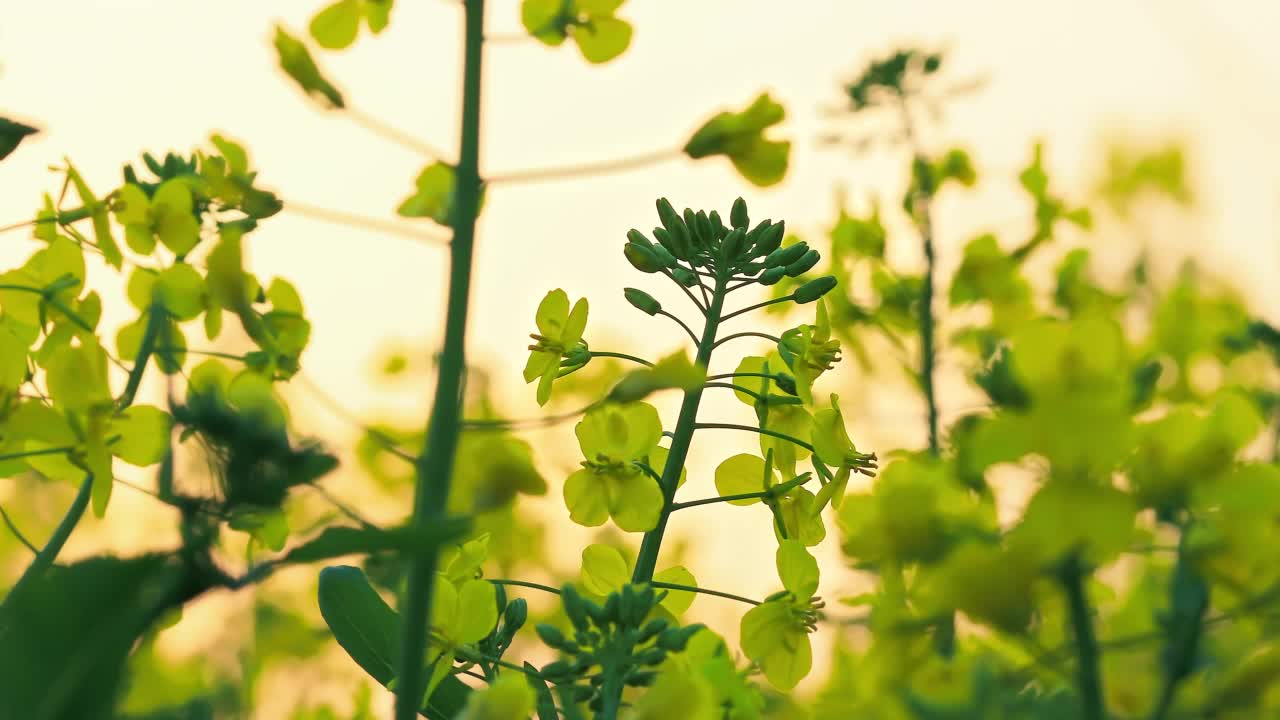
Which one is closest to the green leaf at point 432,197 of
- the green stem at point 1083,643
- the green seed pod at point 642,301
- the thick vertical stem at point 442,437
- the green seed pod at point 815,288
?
the thick vertical stem at point 442,437

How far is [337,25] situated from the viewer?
74 centimetres

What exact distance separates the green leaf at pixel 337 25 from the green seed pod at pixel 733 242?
0.32m

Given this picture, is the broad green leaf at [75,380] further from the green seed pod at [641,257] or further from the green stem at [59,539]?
the green seed pod at [641,257]

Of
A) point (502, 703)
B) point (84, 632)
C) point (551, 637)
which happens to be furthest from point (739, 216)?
point (84, 632)

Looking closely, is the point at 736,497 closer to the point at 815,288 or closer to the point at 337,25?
the point at 815,288

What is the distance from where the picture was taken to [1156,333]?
2301 millimetres

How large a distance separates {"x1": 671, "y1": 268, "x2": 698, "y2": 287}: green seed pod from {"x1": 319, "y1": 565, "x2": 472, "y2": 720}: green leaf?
12.6 inches

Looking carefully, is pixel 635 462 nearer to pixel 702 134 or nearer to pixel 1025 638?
pixel 702 134

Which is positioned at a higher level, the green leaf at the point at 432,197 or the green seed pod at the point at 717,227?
the green seed pod at the point at 717,227


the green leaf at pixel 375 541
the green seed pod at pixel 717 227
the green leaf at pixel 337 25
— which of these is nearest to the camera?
the green leaf at pixel 375 541

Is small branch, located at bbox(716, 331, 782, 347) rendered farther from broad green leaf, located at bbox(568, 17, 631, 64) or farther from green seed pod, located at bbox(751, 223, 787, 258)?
broad green leaf, located at bbox(568, 17, 631, 64)

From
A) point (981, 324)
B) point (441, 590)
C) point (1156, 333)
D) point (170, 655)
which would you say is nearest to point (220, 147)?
point (441, 590)

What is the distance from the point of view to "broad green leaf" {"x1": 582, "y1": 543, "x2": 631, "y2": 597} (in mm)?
917

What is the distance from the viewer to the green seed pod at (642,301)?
0.91 m
